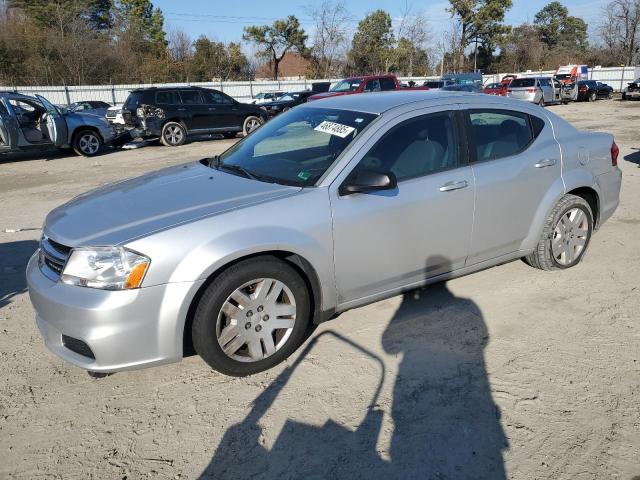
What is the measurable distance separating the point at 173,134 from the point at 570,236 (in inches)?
530

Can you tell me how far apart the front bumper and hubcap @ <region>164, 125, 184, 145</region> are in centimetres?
1355

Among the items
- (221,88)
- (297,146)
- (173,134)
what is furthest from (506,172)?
(221,88)

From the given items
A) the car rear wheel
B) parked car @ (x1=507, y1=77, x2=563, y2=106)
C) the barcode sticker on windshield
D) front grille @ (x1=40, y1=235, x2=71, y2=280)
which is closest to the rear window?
parked car @ (x1=507, y1=77, x2=563, y2=106)

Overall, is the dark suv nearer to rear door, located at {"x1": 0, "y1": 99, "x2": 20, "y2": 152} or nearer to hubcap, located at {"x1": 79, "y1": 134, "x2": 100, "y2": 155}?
hubcap, located at {"x1": 79, "y1": 134, "x2": 100, "y2": 155}

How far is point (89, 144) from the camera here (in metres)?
13.9

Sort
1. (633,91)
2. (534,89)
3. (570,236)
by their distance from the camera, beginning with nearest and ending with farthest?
(570,236)
(534,89)
(633,91)

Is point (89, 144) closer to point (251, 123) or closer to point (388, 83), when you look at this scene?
point (251, 123)

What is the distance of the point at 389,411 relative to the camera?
2.76 meters

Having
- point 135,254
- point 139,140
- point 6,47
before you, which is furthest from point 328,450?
point 6,47

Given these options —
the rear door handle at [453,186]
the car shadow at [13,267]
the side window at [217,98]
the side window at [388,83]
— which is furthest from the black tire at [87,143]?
the rear door handle at [453,186]

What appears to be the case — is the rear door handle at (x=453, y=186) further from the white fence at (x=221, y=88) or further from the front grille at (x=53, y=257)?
the white fence at (x=221, y=88)

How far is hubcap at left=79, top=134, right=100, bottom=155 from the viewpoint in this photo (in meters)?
13.8

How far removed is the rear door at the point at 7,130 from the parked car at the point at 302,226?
10.1 meters

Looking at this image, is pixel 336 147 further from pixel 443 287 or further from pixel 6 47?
pixel 6 47
